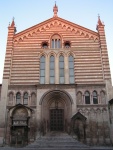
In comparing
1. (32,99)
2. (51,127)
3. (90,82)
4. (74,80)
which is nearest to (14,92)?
(32,99)

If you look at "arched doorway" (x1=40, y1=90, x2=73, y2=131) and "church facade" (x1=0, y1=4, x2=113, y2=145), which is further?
"arched doorway" (x1=40, y1=90, x2=73, y2=131)

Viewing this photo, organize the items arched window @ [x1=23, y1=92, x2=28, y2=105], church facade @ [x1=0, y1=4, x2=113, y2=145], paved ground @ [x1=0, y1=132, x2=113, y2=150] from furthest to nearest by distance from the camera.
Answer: arched window @ [x1=23, y1=92, x2=28, y2=105] < church facade @ [x1=0, y1=4, x2=113, y2=145] < paved ground @ [x1=0, y1=132, x2=113, y2=150]

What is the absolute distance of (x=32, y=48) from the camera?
22.9m

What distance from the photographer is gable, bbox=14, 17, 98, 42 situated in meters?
23.5

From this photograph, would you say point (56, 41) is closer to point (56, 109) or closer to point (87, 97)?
point (87, 97)

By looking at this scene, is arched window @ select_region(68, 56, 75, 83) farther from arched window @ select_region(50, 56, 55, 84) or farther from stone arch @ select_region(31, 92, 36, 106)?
stone arch @ select_region(31, 92, 36, 106)

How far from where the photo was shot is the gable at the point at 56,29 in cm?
2348

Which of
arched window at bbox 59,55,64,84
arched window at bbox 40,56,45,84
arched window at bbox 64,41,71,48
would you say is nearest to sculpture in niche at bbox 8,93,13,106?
arched window at bbox 40,56,45,84

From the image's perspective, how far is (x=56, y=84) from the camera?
2050 cm

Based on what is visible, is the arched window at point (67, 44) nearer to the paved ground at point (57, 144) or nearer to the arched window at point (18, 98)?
the arched window at point (18, 98)

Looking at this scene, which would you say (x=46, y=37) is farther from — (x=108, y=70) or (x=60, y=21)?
(x=108, y=70)

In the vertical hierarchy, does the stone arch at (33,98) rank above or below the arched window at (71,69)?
below

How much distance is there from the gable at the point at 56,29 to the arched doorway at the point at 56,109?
8233mm

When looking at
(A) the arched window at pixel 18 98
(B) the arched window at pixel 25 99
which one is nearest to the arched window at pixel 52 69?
(B) the arched window at pixel 25 99
